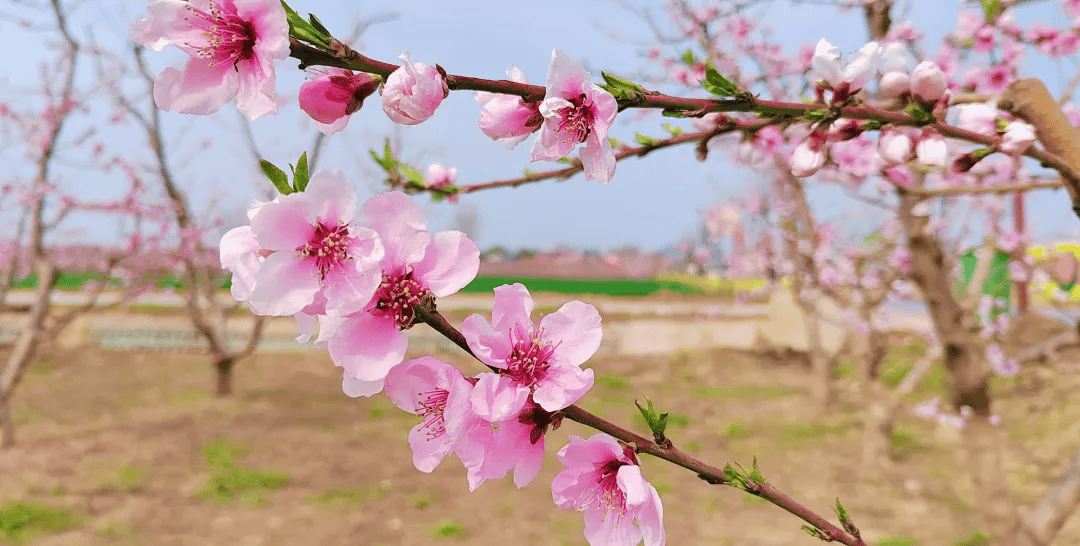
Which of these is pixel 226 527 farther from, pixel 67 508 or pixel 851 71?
pixel 851 71

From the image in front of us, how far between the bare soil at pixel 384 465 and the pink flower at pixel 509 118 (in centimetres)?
372

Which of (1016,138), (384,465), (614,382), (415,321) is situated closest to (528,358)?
(415,321)

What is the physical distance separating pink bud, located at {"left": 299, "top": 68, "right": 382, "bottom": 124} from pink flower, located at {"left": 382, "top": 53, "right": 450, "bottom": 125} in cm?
5

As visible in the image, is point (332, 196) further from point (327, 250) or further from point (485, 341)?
point (485, 341)

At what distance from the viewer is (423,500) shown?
457cm

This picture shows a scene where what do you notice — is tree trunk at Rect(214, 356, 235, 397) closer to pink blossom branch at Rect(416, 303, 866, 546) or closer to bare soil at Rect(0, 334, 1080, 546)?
bare soil at Rect(0, 334, 1080, 546)

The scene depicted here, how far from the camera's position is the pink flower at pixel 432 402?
65cm

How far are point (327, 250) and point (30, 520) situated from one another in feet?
16.0

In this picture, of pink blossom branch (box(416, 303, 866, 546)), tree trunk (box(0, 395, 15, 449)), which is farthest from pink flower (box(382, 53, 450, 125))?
tree trunk (box(0, 395, 15, 449))

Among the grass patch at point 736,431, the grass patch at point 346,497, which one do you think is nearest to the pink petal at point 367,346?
the grass patch at point 346,497

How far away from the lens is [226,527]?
162 inches

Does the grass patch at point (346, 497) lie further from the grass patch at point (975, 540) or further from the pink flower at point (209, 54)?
the pink flower at point (209, 54)

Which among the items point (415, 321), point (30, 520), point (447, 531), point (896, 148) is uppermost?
point (896, 148)

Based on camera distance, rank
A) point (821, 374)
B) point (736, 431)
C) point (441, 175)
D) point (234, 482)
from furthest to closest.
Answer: point (821, 374) → point (736, 431) → point (234, 482) → point (441, 175)
